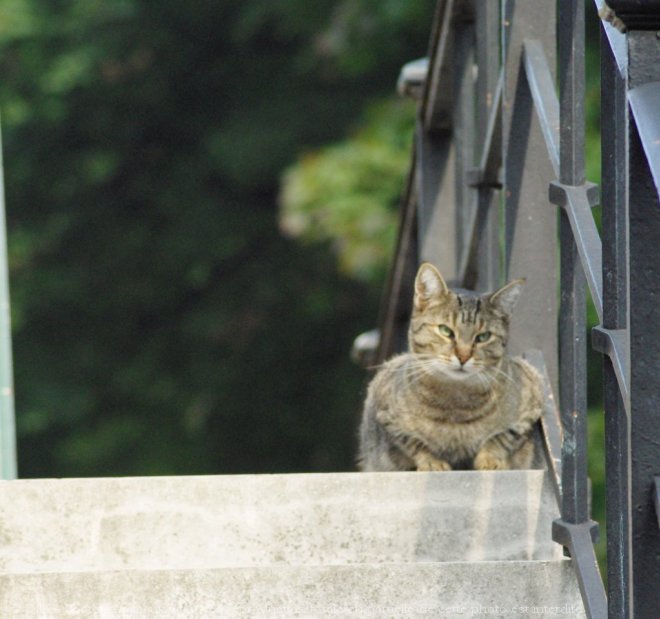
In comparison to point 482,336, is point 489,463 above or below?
below

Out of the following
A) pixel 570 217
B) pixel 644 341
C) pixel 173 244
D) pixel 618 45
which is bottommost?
pixel 173 244

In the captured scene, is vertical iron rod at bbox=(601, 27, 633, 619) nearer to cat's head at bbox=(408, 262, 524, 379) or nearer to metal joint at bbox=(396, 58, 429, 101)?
cat's head at bbox=(408, 262, 524, 379)

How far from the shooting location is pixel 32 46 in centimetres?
1282

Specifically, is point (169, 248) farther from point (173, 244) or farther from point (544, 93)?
point (544, 93)

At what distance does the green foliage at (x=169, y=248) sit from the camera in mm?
12680

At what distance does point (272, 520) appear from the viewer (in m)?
2.69

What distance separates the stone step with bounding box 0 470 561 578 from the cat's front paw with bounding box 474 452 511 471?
2.15ft

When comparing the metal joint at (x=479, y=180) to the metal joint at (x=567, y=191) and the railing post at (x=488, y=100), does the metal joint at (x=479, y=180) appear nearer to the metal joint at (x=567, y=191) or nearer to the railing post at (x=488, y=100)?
the railing post at (x=488, y=100)

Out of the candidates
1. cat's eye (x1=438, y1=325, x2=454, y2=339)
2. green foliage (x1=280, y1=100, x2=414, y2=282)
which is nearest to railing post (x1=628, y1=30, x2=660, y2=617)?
cat's eye (x1=438, y1=325, x2=454, y2=339)

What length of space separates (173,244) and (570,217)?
11.1 meters

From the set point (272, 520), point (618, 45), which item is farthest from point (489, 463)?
point (618, 45)

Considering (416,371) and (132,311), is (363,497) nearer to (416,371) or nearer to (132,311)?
(416,371)

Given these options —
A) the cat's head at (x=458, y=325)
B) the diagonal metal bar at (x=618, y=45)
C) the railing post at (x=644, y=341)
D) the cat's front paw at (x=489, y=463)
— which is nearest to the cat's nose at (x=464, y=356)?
the cat's head at (x=458, y=325)

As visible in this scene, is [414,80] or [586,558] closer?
[586,558]
